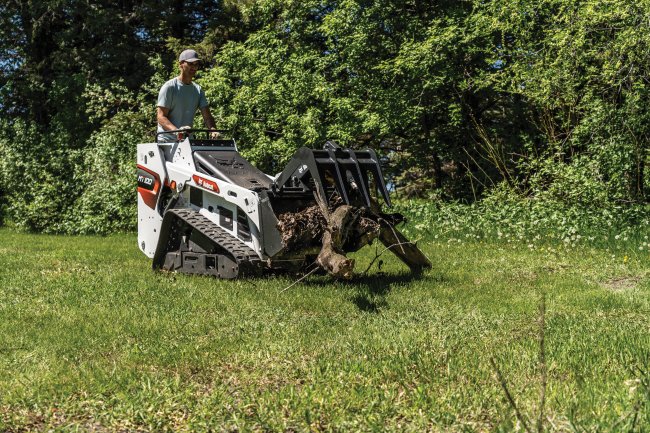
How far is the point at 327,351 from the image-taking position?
16.0 feet

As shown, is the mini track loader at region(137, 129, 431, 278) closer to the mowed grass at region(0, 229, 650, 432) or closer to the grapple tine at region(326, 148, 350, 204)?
the grapple tine at region(326, 148, 350, 204)

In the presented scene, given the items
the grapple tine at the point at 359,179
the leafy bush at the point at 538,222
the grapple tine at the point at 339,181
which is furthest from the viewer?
the leafy bush at the point at 538,222

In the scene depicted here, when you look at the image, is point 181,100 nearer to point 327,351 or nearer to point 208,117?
point 208,117

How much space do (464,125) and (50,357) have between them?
43.1 ft

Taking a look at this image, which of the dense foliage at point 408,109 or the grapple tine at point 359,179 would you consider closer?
the grapple tine at point 359,179

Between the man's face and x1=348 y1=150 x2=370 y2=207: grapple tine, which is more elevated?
the man's face

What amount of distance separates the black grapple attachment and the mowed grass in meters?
0.85

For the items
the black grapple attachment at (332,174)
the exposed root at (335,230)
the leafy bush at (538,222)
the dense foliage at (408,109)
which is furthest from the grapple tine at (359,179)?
the dense foliage at (408,109)

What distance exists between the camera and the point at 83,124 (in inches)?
818

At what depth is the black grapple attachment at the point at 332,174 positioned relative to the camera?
6887 millimetres

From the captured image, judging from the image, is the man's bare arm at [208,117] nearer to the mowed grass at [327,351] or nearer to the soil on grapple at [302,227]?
the mowed grass at [327,351]

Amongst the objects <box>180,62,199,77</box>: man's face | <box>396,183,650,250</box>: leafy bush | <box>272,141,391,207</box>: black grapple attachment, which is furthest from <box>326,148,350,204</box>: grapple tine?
<box>396,183,650,250</box>: leafy bush

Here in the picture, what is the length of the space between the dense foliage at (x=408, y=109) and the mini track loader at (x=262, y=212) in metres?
5.09

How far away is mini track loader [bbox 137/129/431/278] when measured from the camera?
686 cm
